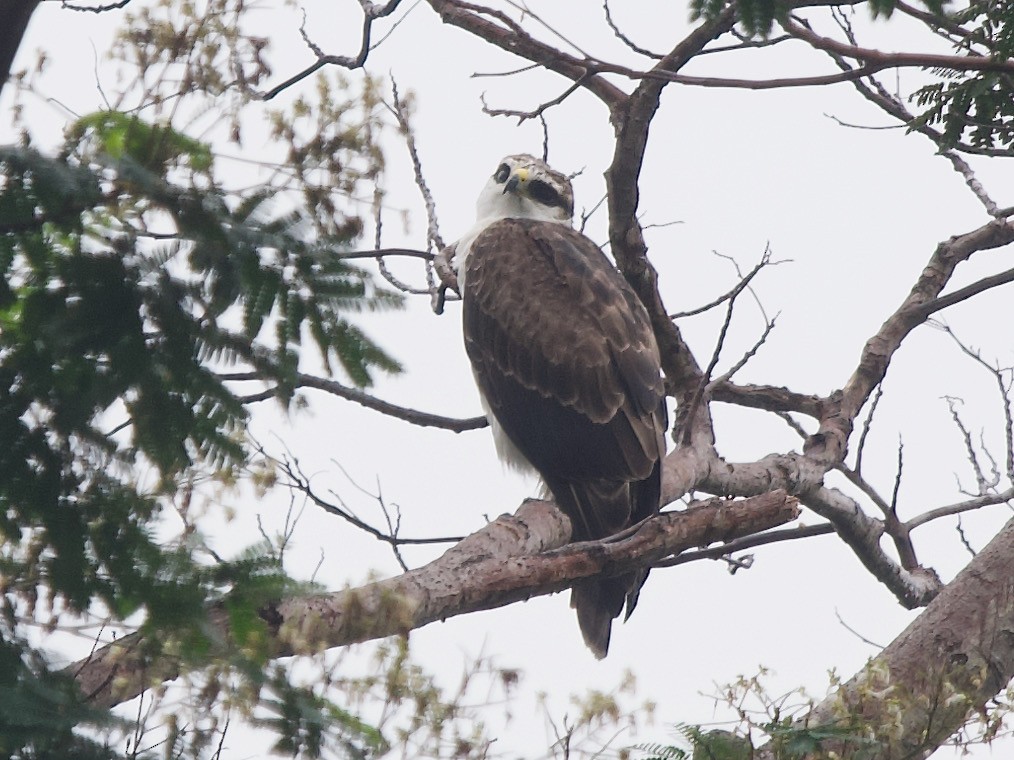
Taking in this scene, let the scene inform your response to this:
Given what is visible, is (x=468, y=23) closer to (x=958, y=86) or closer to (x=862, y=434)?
(x=958, y=86)

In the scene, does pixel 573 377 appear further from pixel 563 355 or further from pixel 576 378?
pixel 563 355

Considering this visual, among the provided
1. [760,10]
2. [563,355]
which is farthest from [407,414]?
[760,10]

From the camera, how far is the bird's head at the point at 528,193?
6984 millimetres

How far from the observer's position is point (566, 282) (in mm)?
6145

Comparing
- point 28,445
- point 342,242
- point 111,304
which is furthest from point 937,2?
point 28,445

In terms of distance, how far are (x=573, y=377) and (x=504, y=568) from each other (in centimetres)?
178

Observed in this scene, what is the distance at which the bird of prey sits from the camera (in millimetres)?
5656

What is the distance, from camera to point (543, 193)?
7.05 metres

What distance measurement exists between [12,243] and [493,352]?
4078 millimetres

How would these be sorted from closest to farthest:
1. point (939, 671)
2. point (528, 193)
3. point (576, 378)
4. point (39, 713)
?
point (39, 713)
point (939, 671)
point (576, 378)
point (528, 193)

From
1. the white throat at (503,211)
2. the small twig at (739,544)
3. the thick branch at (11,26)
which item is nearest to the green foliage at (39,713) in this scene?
the thick branch at (11,26)

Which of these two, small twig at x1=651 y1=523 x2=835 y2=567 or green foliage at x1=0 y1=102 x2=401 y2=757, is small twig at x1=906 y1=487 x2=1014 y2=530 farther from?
green foliage at x1=0 y1=102 x2=401 y2=757

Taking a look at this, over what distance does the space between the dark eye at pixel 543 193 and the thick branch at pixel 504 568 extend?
7.76ft

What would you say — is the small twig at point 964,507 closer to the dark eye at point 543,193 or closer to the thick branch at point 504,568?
the thick branch at point 504,568
